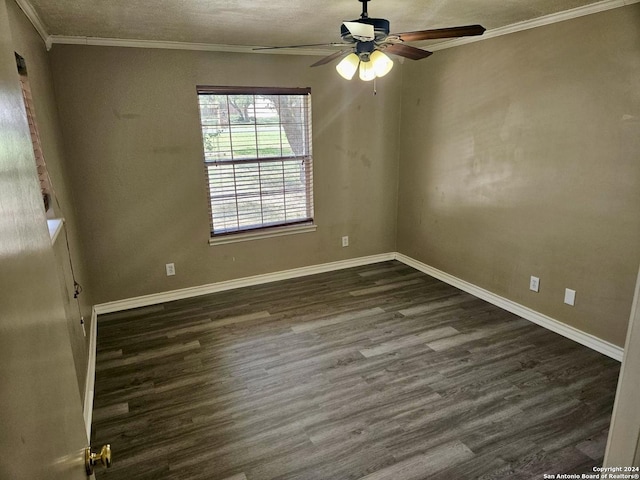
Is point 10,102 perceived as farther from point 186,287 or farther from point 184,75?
point 186,287

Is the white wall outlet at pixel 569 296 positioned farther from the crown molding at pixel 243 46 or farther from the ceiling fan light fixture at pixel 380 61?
the ceiling fan light fixture at pixel 380 61

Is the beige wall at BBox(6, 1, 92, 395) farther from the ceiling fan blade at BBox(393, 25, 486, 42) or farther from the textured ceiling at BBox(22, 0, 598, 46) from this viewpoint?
the ceiling fan blade at BBox(393, 25, 486, 42)

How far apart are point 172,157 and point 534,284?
3.35 m

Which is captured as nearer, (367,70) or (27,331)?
(27,331)

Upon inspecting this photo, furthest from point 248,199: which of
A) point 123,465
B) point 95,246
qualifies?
point 123,465

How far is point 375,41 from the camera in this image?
2359 millimetres

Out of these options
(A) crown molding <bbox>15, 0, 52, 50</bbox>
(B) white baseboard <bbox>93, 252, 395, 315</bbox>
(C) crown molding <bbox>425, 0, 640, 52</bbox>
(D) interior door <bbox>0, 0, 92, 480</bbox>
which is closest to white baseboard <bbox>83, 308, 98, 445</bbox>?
(B) white baseboard <bbox>93, 252, 395, 315</bbox>

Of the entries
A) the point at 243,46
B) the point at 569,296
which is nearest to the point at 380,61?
the point at 243,46

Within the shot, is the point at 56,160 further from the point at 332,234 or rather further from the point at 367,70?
the point at 332,234

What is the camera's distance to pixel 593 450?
6.99ft

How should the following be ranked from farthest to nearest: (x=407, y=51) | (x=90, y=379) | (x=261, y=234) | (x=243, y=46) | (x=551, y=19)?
(x=261, y=234)
(x=243, y=46)
(x=551, y=19)
(x=90, y=379)
(x=407, y=51)

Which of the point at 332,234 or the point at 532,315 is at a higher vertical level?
the point at 332,234

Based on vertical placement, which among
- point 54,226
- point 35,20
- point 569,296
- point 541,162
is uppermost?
point 35,20

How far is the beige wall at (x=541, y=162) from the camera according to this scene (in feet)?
9.06
